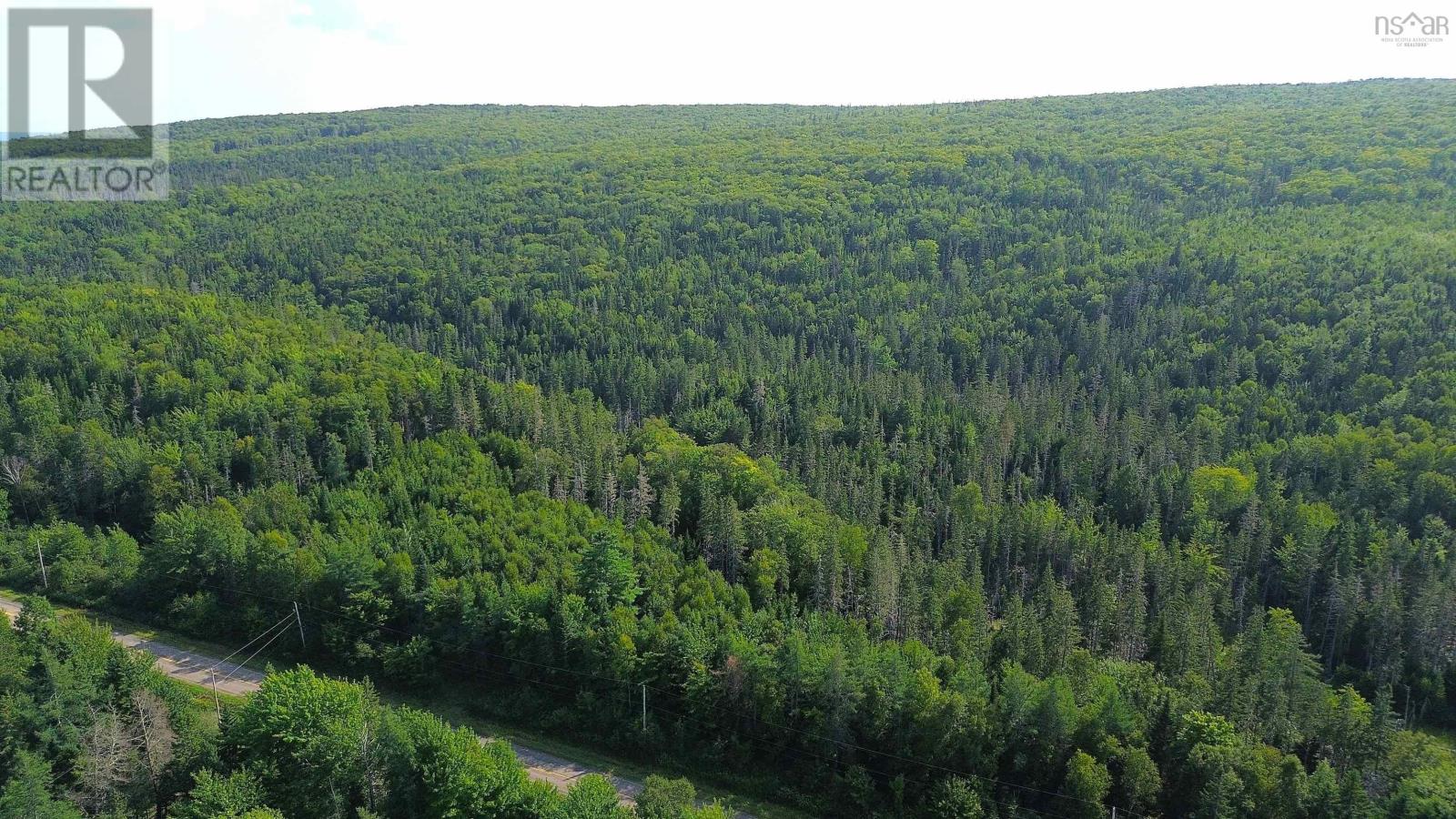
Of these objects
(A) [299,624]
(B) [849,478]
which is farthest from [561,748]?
(B) [849,478]

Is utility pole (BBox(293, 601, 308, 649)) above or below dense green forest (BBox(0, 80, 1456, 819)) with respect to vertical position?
below

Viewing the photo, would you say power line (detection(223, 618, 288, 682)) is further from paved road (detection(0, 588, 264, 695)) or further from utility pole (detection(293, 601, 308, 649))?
utility pole (detection(293, 601, 308, 649))

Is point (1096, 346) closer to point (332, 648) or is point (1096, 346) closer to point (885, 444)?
point (885, 444)

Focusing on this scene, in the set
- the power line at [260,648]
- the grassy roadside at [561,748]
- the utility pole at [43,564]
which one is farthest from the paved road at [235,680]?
the utility pole at [43,564]

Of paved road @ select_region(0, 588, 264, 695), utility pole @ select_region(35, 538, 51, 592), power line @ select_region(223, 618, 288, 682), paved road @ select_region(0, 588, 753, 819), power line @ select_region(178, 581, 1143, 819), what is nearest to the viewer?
power line @ select_region(178, 581, 1143, 819)

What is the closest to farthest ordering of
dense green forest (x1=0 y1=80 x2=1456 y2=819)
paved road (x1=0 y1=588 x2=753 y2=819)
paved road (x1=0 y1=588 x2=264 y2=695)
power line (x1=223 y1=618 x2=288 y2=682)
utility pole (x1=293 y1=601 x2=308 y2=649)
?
1. dense green forest (x1=0 y1=80 x2=1456 y2=819)
2. paved road (x1=0 y1=588 x2=753 y2=819)
3. paved road (x1=0 y1=588 x2=264 y2=695)
4. power line (x1=223 y1=618 x2=288 y2=682)
5. utility pole (x1=293 y1=601 x2=308 y2=649)

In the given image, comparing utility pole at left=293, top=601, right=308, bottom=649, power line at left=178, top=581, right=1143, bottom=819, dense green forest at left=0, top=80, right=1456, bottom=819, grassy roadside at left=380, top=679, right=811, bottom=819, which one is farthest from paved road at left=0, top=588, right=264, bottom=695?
grassy roadside at left=380, top=679, right=811, bottom=819

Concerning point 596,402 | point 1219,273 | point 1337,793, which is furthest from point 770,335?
point 1337,793
